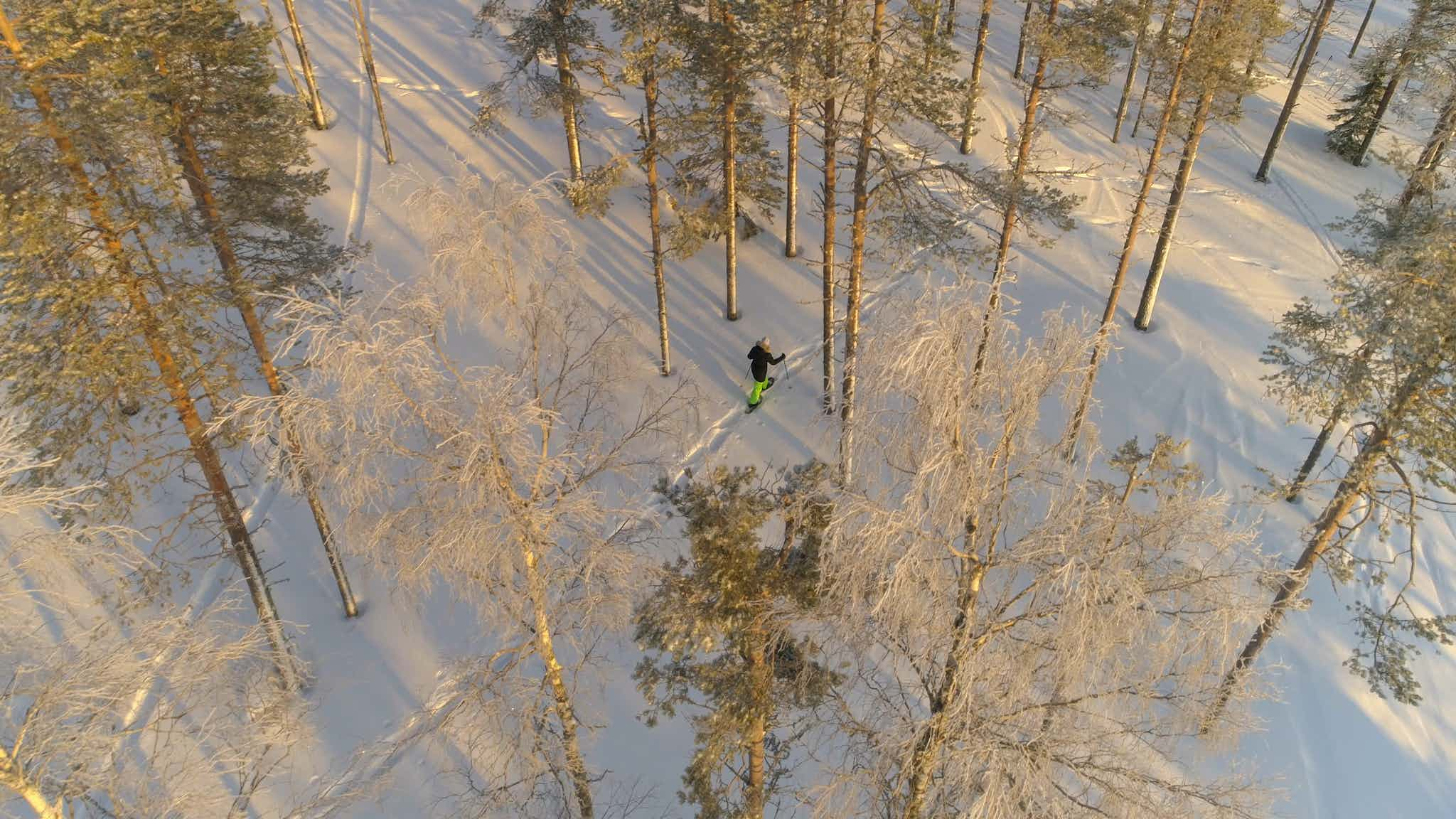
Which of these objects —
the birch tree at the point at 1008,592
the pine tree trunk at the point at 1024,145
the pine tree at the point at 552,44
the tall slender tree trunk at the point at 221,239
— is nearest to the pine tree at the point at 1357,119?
the pine tree trunk at the point at 1024,145

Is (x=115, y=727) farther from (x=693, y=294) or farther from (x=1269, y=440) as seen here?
(x=1269, y=440)

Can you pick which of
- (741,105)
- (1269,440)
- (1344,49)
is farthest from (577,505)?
(1344,49)

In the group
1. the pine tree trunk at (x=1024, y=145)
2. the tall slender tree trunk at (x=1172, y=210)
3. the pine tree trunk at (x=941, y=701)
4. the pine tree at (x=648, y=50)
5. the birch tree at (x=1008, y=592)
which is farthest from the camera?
the tall slender tree trunk at (x=1172, y=210)

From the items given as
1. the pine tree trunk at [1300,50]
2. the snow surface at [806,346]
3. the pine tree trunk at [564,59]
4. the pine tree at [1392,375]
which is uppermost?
the pine tree trunk at [564,59]

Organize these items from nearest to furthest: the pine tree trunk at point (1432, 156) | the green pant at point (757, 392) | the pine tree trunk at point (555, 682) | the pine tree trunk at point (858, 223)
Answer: the pine tree trunk at point (858, 223) → the pine tree trunk at point (555, 682) → the pine tree trunk at point (1432, 156) → the green pant at point (757, 392)

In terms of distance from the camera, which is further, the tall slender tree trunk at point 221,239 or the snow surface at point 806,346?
the snow surface at point 806,346

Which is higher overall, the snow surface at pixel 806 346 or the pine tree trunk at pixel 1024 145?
the pine tree trunk at pixel 1024 145

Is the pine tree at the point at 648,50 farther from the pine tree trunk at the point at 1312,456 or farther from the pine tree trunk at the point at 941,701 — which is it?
the pine tree trunk at the point at 1312,456
